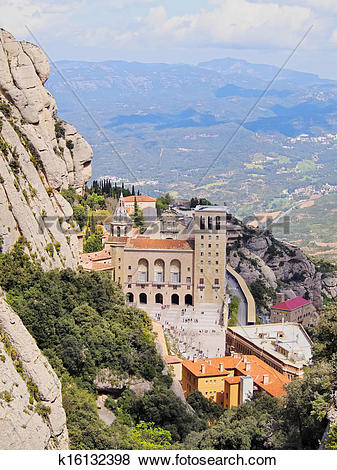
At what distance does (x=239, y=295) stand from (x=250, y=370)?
67.8 ft

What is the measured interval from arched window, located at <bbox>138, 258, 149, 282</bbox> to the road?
7.15 metres

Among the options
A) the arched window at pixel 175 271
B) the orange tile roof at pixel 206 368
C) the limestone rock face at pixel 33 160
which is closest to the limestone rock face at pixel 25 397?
the limestone rock face at pixel 33 160

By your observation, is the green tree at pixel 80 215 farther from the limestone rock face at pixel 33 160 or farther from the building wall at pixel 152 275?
the building wall at pixel 152 275

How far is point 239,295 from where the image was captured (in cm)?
5412

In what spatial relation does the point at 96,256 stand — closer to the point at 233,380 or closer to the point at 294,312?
the point at 233,380

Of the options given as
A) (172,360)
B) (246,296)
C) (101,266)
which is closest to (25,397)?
(172,360)

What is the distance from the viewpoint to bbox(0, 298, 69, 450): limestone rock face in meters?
18.9

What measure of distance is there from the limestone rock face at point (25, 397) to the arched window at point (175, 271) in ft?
79.7

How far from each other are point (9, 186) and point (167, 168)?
542 inches

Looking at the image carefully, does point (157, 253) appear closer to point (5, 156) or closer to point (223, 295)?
point (223, 295)

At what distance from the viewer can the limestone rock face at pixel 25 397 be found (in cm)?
1894

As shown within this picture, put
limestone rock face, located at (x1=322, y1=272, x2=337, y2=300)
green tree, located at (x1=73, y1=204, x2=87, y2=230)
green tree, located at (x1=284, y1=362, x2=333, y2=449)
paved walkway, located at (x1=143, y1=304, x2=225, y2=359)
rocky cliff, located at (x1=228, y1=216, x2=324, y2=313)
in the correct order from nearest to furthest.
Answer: green tree, located at (x1=284, y1=362, x2=333, y2=449) < paved walkway, located at (x1=143, y1=304, x2=225, y2=359) < green tree, located at (x1=73, y1=204, x2=87, y2=230) < rocky cliff, located at (x1=228, y1=216, x2=324, y2=313) < limestone rock face, located at (x1=322, y1=272, x2=337, y2=300)

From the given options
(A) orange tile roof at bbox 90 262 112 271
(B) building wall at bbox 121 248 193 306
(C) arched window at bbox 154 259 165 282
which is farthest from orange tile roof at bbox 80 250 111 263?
(C) arched window at bbox 154 259 165 282

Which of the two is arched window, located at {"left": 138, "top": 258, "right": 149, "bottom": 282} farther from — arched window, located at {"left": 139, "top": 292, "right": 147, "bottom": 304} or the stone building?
the stone building
